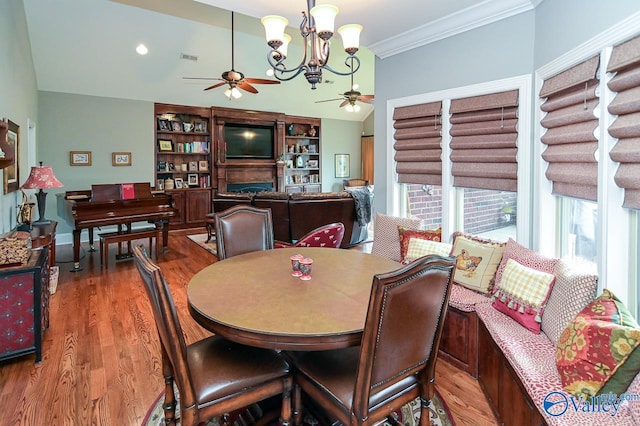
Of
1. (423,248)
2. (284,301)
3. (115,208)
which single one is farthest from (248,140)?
(284,301)

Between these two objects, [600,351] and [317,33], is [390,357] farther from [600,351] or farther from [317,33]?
[317,33]

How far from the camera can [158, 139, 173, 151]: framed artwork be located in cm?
766

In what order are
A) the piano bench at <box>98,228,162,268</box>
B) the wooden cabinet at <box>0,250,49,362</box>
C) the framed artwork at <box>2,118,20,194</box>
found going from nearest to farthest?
A: 1. the wooden cabinet at <box>0,250,49,362</box>
2. the framed artwork at <box>2,118,20,194</box>
3. the piano bench at <box>98,228,162,268</box>

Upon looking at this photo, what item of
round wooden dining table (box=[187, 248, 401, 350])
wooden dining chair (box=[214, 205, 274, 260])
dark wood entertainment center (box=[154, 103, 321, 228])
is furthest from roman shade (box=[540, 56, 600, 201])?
dark wood entertainment center (box=[154, 103, 321, 228])

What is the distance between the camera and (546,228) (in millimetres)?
2578

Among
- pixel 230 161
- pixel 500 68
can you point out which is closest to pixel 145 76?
pixel 230 161

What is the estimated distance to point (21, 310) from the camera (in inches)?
96.8

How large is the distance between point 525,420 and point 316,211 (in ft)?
13.7

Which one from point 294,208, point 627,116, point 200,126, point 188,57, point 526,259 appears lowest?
point 526,259

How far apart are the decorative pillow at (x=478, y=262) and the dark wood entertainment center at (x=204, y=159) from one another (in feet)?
19.7

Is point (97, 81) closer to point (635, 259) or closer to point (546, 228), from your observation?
point (546, 228)

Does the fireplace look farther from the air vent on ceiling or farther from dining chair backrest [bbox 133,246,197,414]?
dining chair backrest [bbox 133,246,197,414]

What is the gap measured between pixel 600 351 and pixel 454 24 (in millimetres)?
2666

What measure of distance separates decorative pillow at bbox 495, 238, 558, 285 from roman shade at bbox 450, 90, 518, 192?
554mm
